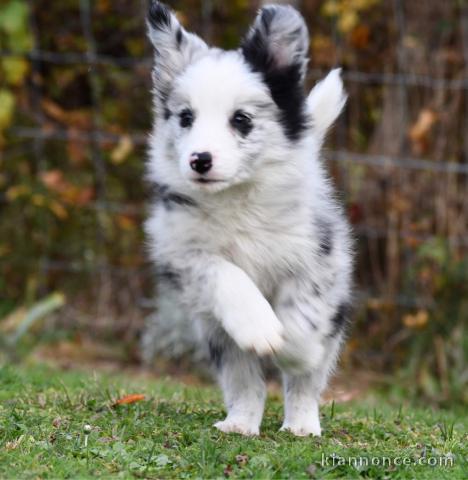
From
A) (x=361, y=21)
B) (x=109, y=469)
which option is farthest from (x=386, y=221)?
Result: (x=109, y=469)

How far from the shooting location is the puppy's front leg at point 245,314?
4035 mm

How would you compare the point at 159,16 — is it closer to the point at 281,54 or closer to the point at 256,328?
the point at 281,54

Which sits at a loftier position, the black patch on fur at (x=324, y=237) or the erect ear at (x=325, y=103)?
the erect ear at (x=325, y=103)

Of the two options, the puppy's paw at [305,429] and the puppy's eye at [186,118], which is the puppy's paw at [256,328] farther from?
the puppy's eye at [186,118]

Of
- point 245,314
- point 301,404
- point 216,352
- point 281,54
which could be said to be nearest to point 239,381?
point 216,352

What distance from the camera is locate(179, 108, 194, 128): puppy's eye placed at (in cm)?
442

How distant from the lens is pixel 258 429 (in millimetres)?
4594

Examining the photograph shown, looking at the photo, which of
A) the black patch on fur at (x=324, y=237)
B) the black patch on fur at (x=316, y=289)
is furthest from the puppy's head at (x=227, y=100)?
the black patch on fur at (x=316, y=289)

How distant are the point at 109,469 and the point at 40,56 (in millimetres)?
6201

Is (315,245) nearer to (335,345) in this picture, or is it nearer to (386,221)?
(335,345)

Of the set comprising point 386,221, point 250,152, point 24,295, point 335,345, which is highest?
point 250,152

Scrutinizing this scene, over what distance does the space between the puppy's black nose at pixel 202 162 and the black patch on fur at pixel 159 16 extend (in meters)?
0.80

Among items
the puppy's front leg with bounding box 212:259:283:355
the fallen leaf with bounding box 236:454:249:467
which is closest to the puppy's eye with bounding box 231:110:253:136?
the puppy's front leg with bounding box 212:259:283:355

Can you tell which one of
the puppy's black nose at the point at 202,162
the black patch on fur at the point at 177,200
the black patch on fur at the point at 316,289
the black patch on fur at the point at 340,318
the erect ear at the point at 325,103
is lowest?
the black patch on fur at the point at 340,318
